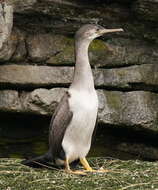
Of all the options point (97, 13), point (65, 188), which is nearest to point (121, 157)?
point (97, 13)

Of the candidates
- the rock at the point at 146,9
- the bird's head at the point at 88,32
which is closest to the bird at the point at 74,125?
the bird's head at the point at 88,32

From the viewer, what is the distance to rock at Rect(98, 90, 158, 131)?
10.5 m

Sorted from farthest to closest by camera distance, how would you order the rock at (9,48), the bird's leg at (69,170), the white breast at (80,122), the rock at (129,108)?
→ the rock at (129,108) → the rock at (9,48) → the white breast at (80,122) → the bird's leg at (69,170)

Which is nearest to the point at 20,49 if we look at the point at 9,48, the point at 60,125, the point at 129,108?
the point at 9,48

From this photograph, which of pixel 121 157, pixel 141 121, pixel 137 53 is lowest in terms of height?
pixel 121 157

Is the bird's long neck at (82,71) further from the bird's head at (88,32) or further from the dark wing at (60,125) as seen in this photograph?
the dark wing at (60,125)

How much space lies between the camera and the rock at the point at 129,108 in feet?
34.3

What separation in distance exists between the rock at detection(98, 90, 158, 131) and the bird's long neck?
1820mm

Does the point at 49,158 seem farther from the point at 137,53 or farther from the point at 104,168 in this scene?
the point at 137,53

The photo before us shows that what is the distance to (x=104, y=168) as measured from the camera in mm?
8648

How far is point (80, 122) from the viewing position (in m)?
8.26

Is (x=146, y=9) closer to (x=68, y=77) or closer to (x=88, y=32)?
(x=88, y=32)

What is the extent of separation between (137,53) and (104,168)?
2662 mm

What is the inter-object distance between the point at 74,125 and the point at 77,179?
0.86m
